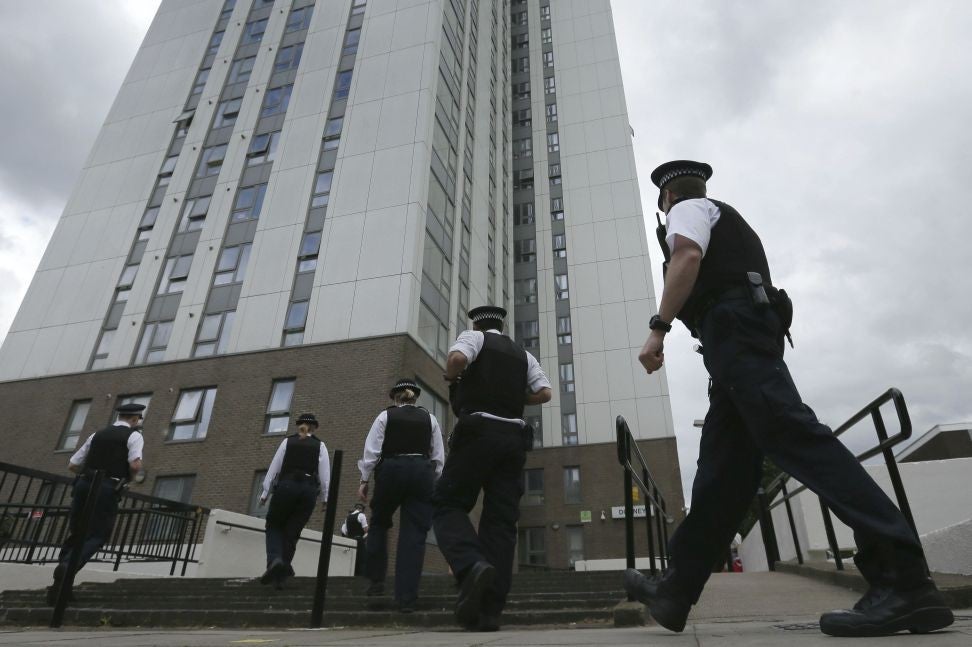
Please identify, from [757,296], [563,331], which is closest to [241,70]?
[563,331]

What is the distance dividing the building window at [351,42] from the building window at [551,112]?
1793 centimetres

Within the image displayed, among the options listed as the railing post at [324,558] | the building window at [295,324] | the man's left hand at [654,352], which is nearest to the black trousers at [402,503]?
the railing post at [324,558]

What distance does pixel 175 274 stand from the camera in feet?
74.8

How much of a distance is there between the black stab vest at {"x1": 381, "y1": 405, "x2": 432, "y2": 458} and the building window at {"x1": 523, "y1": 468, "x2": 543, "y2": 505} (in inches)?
1030

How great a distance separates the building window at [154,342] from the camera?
21.3 m

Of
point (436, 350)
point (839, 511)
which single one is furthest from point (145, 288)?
point (839, 511)

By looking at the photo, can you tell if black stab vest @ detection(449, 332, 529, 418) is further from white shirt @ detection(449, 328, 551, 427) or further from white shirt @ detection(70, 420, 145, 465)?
white shirt @ detection(70, 420, 145, 465)

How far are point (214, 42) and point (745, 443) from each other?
110ft

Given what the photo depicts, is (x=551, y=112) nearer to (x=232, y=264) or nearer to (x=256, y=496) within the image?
(x=232, y=264)

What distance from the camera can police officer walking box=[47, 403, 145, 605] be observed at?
6.05m

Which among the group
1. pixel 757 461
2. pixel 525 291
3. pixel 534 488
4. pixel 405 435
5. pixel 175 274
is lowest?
pixel 757 461

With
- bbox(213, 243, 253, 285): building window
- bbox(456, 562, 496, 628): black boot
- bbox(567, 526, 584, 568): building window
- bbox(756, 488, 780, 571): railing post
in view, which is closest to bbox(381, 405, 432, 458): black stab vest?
bbox(456, 562, 496, 628): black boot

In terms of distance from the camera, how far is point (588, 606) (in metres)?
4.41

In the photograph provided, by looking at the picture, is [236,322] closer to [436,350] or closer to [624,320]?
[436,350]
